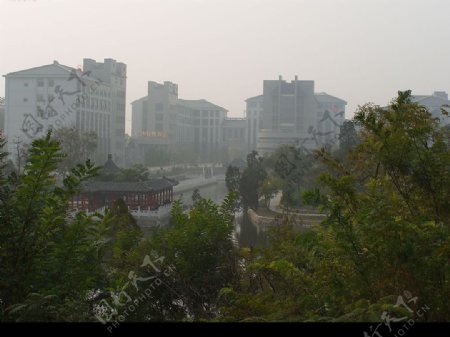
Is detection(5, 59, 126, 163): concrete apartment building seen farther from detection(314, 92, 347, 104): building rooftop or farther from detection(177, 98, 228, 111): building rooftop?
detection(314, 92, 347, 104): building rooftop

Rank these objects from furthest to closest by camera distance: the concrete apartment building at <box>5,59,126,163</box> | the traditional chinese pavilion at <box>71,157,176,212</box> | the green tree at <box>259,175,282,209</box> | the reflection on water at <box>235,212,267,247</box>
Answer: the concrete apartment building at <box>5,59,126,163</box> < the green tree at <box>259,175,282,209</box> < the traditional chinese pavilion at <box>71,157,176,212</box> < the reflection on water at <box>235,212,267,247</box>

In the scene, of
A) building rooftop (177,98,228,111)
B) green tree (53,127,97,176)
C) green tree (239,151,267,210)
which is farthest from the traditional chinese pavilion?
building rooftop (177,98,228,111)

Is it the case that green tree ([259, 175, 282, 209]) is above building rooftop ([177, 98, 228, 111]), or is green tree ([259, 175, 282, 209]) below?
below

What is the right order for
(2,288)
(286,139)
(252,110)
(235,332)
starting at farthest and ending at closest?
(252,110) < (286,139) < (2,288) < (235,332)

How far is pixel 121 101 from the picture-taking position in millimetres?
32531

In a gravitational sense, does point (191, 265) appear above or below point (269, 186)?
above

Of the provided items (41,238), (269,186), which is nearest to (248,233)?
(269,186)

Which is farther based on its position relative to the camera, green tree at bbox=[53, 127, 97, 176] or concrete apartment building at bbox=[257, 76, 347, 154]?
Result: concrete apartment building at bbox=[257, 76, 347, 154]

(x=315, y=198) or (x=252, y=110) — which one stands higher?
(x=252, y=110)

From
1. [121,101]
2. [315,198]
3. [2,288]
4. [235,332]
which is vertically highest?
[121,101]

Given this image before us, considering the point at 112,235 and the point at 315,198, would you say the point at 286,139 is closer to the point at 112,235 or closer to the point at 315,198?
the point at 112,235

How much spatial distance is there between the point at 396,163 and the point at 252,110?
43876mm

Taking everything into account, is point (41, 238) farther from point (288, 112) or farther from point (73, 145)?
point (288, 112)

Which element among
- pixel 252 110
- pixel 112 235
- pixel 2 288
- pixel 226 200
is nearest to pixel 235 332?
pixel 2 288
